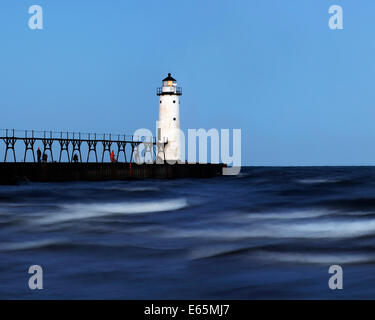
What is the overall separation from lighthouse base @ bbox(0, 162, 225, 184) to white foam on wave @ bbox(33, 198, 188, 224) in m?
14.6

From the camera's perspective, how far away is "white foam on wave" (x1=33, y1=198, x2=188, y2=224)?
17.3 meters

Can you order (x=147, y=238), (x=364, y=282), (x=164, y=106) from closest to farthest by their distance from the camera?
(x=364, y=282), (x=147, y=238), (x=164, y=106)

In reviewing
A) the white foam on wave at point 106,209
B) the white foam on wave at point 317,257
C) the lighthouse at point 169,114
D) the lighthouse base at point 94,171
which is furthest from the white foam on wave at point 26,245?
the lighthouse at point 169,114

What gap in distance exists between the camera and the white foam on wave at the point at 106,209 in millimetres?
17266

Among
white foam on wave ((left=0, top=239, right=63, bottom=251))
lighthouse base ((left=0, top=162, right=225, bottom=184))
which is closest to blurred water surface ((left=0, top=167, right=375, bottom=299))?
white foam on wave ((left=0, top=239, right=63, bottom=251))

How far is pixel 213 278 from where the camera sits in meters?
8.65

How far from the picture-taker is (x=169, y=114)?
4738cm

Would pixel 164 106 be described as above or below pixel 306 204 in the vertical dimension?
above

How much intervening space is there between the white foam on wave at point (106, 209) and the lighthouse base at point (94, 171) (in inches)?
575

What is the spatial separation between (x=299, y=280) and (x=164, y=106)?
130 ft

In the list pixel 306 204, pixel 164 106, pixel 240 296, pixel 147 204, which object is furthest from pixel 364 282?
pixel 164 106

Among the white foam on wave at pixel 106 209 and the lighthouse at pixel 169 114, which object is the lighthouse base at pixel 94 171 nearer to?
the lighthouse at pixel 169 114

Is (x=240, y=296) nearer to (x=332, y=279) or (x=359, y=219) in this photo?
(x=332, y=279)

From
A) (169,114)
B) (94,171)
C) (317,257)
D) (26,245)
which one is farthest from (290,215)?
(169,114)
